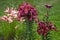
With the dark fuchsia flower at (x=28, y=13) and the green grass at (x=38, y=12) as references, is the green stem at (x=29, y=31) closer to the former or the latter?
the dark fuchsia flower at (x=28, y=13)

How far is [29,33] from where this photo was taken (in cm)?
519

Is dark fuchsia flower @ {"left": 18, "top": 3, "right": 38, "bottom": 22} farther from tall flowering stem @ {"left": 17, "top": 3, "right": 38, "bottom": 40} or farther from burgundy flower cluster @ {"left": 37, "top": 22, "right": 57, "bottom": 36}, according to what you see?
burgundy flower cluster @ {"left": 37, "top": 22, "right": 57, "bottom": 36}

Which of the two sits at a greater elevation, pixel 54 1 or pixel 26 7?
pixel 26 7

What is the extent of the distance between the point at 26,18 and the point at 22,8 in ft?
0.69

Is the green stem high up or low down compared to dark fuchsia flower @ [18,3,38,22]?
down

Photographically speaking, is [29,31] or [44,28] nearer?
[44,28]

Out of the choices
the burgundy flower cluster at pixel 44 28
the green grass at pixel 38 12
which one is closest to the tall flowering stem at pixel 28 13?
the burgundy flower cluster at pixel 44 28

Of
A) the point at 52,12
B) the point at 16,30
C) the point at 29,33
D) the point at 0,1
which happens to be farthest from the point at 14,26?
the point at 0,1

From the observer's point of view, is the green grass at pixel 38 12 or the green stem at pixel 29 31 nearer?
the green stem at pixel 29 31

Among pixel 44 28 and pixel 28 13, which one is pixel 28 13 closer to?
pixel 28 13

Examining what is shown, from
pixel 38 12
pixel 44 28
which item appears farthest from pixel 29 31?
pixel 38 12

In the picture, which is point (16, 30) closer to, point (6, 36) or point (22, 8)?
point (6, 36)

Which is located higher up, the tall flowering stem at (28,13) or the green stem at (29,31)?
the tall flowering stem at (28,13)

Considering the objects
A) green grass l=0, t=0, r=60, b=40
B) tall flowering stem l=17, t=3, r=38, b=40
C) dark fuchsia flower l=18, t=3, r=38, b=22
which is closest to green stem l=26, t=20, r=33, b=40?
tall flowering stem l=17, t=3, r=38, b=40
